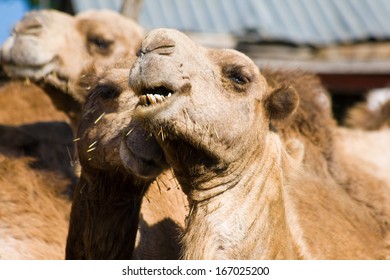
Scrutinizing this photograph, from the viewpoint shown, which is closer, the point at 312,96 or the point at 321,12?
the point at 312,96

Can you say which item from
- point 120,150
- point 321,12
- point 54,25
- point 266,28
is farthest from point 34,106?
point 321,12

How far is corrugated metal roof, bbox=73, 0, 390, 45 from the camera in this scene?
1240 centimetres

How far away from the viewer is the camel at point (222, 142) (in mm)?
3795

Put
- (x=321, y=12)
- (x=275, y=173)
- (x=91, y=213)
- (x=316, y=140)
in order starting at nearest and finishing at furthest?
1. (x=275, y=173)
2. (x=91, y=213)
3. (x=316, y=140)
4. (x=321, y=12)

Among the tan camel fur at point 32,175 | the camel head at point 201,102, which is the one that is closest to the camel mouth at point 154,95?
the camel head at point 201,102

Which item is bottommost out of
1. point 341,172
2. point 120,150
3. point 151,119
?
point 341,172

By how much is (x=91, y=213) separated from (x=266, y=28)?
8117mm

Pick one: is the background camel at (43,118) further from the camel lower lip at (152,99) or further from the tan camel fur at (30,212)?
the camel lower lip at (152,99)

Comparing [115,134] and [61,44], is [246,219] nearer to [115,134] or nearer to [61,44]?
Answer: [115,134]

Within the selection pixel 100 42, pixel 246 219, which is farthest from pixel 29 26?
pixel 246 219

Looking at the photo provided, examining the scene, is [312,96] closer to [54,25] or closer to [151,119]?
[54,25]

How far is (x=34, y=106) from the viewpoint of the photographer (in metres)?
7.30

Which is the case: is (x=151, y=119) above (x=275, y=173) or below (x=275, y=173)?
above

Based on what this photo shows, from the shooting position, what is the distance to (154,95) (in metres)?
3.78
